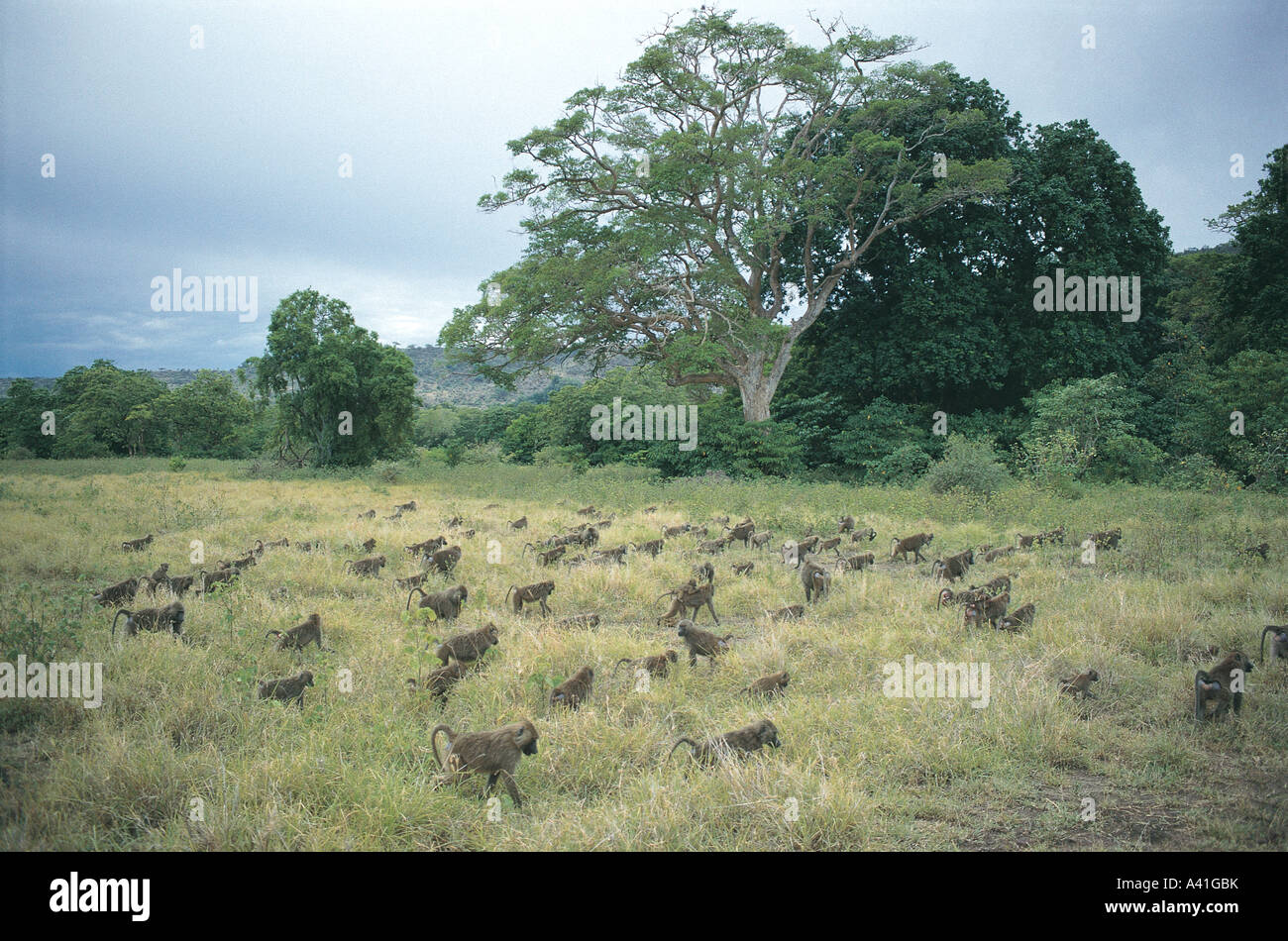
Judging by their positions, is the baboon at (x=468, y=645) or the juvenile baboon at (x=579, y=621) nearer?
the baboon at (x=468, y=645)

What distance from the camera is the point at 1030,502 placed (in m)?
15.4

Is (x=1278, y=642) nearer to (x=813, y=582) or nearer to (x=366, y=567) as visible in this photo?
(x=813, y=582)

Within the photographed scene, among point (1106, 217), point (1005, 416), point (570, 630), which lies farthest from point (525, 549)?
point (1106, 217)

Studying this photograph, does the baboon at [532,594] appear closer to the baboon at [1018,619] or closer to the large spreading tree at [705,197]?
the baboon at [1018,619]

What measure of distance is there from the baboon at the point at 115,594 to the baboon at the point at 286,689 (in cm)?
359

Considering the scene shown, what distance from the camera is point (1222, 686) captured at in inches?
185

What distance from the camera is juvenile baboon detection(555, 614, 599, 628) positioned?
6871mm

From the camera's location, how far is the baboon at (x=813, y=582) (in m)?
7.95

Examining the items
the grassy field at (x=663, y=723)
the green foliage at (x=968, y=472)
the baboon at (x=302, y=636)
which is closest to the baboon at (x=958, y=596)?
the grassy field at (x=663, y=723)

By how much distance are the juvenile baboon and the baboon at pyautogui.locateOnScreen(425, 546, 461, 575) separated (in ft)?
9.72

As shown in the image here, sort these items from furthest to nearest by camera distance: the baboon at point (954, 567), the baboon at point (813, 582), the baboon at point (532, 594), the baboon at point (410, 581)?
the baboon at point (954, 567) → the baboon at point (410, 581) → the baboon at point (813, 582) → the baboon at point (532, 594)

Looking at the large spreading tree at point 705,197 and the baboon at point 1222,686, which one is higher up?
the large spreading tree at point 705,197

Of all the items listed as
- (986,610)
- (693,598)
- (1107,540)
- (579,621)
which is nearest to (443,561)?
(579,621)

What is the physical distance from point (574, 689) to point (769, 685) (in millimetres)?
1522
